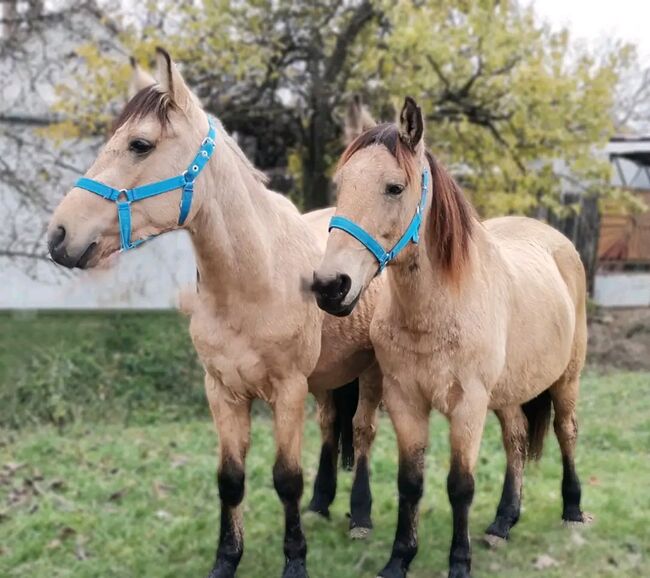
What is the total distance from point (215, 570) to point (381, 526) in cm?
123

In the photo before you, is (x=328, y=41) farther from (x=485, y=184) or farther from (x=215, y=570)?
(x=215, y=570)

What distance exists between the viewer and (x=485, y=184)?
8828 mm

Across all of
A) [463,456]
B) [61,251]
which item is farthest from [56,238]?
[463,456]

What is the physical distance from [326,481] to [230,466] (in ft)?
4.14

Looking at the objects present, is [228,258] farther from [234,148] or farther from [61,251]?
[61,251]

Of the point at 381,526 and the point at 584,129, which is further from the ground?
the point at 584,129

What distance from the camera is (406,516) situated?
353cm

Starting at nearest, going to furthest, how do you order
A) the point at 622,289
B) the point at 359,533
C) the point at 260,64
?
the point at 359,533, the point at 260,64, the point at 622,289

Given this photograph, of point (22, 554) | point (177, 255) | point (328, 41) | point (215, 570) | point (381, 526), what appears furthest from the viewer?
point (177, 255)

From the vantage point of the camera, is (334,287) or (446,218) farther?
(446,218)

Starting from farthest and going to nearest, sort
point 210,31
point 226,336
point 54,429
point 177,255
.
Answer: point 177,255
point 210,31
point 54,429
point 226,336

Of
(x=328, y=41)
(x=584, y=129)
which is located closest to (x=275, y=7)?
(x=328, y=41)

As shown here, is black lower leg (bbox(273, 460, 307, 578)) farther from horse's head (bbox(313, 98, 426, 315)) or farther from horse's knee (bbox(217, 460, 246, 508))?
horse's head (bbox(313, 98, 426, 315))

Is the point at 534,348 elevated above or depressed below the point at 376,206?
below
